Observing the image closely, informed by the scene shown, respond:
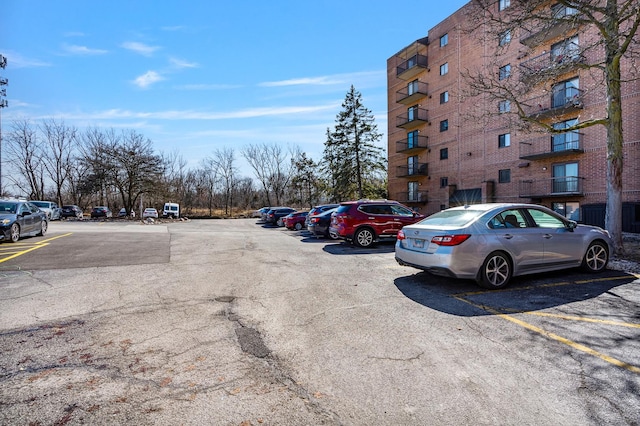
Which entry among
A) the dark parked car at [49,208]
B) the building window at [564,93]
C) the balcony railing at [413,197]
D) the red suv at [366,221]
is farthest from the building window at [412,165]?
the dark parked car at [49,208]

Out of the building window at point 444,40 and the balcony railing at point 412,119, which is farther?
the balcony railing at point 412,119

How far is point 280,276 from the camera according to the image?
7293 mm

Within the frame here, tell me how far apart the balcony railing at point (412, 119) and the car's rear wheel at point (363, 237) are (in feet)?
80.3

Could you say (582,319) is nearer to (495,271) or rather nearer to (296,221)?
(495,271)

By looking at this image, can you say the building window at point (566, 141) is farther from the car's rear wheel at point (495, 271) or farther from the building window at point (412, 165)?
the car's rear wheel at point (495, 271)

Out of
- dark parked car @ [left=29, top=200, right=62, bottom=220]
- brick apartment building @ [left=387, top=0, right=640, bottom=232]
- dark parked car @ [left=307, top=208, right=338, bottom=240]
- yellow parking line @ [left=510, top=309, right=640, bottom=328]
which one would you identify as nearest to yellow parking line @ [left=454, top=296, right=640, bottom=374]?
yellow parking line @ [left=510, top=309, right=640, bottom=328]

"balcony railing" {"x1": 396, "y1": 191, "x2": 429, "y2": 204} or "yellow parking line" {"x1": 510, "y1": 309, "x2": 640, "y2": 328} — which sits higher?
"balcony railing" {"x1": 396, "y1": 191, "x2": 429, "y2": 204}

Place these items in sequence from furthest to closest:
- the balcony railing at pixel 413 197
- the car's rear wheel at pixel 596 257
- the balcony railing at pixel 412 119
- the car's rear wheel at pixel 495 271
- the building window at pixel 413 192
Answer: the building window at pixel 413 192
the balcony railing at pixel 412 119
the balcony railing at pixel 413 197
the car's rear wheel at pixel 596 257
the car's rear wheel at pixel 495 271

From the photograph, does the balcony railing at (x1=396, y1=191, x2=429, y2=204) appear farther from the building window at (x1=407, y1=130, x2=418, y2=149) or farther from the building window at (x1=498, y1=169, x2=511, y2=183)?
the building window at (x1=498, y1=169, x2=511, y2=183)

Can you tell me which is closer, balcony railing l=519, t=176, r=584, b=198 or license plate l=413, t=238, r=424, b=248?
license plate l=413, t=238, r=424, b=248

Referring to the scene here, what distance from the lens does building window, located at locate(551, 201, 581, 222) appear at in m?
21.3

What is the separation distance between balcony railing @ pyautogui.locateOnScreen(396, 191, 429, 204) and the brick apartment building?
0.45 ft

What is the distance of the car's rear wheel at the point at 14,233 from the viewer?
11617mm

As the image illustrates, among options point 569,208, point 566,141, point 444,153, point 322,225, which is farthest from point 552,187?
point 322,225
